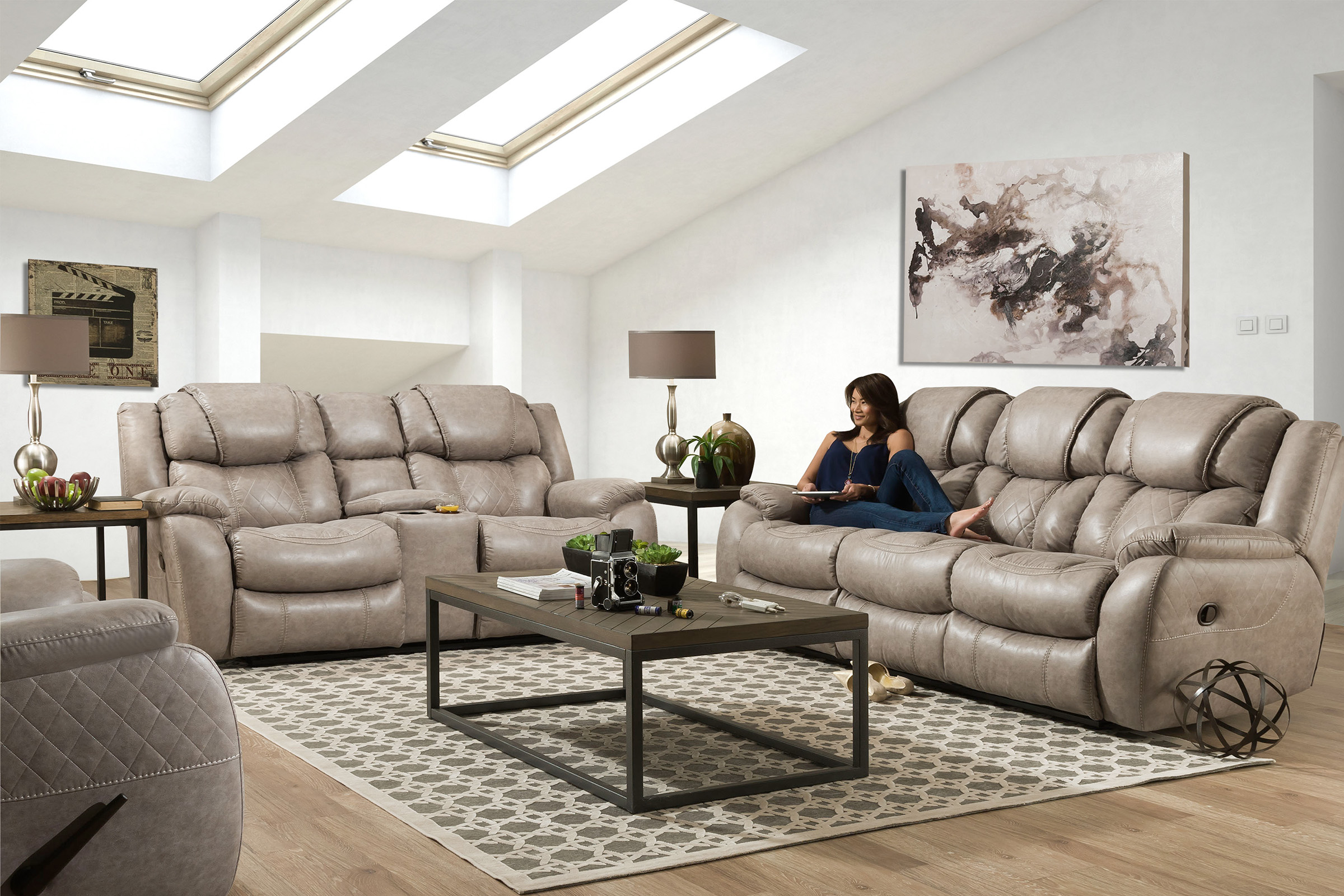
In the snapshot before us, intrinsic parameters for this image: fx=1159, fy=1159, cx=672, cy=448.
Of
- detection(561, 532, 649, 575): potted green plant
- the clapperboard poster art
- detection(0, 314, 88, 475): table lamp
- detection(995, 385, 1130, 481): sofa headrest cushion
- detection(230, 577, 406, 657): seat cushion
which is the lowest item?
detection(230, 577, 406, 657): seat cushion

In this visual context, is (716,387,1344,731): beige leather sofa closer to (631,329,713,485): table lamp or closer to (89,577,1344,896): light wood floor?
(89,577,1344,896): light wood floor

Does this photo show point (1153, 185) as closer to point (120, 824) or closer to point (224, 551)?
point (224, 551)

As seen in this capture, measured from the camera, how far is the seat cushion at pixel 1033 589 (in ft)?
10.2

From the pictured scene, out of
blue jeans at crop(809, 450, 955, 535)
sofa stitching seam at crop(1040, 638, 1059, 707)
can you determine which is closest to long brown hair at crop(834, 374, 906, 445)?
blue jeans at crop(809, 450, 955, 535)

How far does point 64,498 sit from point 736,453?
8.54 ft

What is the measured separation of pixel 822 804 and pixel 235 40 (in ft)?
15.3

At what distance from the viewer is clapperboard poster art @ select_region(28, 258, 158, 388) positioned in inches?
235

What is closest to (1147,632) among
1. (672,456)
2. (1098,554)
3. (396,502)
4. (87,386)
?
(1098,554)

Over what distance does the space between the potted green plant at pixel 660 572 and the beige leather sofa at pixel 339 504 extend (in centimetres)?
140

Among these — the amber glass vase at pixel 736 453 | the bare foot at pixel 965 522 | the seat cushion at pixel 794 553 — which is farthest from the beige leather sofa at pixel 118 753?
the amber glass vase at pixel 736 453

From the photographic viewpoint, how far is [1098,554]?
3.73 meters

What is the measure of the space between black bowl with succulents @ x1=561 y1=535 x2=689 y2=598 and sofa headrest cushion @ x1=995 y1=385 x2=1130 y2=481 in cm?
160

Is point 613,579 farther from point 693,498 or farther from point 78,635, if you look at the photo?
point 693,498

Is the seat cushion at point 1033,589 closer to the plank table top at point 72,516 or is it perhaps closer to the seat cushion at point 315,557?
the seat cushion at point 315,557
